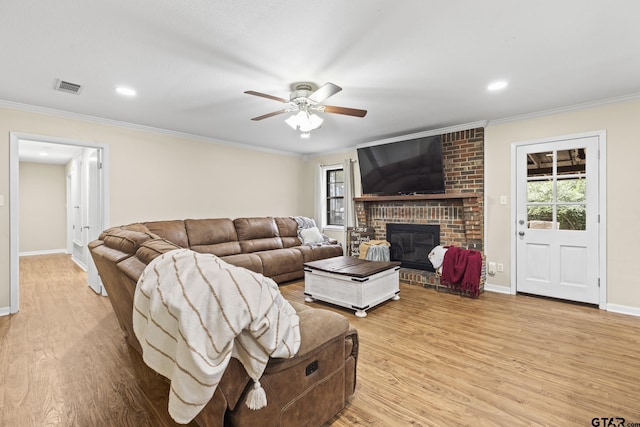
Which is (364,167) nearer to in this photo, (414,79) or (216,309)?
(414,79)

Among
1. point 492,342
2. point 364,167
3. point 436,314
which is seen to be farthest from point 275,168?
point 492,342

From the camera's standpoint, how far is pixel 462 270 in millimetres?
3855

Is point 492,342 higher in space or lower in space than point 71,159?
lower

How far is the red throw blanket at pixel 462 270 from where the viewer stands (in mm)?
3773

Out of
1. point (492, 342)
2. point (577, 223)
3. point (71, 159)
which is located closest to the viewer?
point (492, 342)

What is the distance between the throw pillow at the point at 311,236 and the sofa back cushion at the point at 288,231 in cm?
14

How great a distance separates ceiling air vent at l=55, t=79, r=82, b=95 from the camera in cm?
284

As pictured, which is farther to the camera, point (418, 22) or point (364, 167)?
point (364, 167)

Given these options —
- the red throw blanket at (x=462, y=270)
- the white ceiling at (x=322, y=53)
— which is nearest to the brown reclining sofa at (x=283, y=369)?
the white ceiling at (x=322, y=53)

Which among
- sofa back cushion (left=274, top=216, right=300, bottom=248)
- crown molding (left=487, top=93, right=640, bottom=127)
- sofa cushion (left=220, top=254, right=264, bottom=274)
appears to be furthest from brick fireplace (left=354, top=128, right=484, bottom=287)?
sofa cushion (left=220, top=254, right=264, bottom=274)

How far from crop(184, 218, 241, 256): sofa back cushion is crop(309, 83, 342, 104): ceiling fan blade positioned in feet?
9.01

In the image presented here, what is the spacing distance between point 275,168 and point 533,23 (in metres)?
4.78

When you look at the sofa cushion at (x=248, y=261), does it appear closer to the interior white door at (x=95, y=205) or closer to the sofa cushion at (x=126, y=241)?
the interior white door at (x=95, y=205)

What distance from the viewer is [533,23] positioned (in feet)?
6.45
